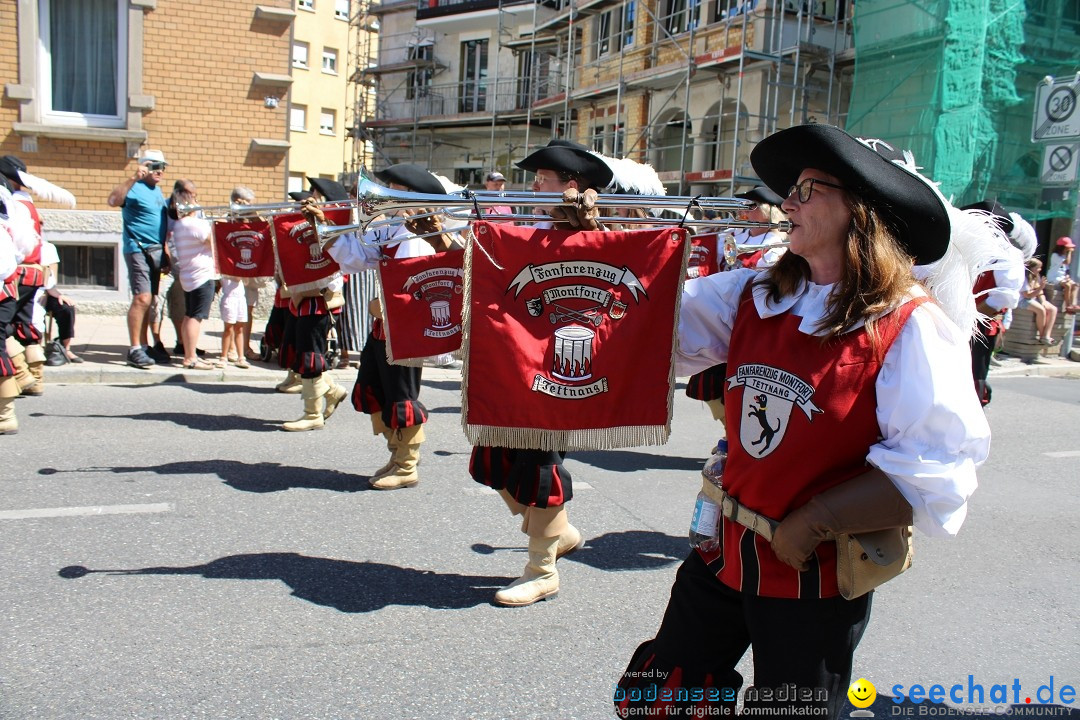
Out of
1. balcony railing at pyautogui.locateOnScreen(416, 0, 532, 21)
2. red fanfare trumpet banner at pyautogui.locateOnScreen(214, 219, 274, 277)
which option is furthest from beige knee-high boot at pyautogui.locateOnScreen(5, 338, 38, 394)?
balcony railing at pyautogui.locateOnScreen(416, 0, 532, 21)

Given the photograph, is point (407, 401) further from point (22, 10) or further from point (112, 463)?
point (22, 10)

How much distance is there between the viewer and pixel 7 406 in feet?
21.1

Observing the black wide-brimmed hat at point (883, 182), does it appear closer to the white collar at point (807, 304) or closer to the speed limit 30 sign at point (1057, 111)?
the white collar at point (807, 304)

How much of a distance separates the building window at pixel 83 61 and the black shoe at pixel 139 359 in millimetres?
5119

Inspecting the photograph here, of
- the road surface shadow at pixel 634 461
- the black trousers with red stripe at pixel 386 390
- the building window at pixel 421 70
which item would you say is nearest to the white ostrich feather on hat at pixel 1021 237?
the road surface shadow at pixel 634 461

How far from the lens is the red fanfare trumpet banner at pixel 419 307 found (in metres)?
4.57

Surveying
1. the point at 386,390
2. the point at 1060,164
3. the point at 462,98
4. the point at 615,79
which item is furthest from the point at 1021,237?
the point at 462,98

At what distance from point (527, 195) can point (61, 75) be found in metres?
12.3

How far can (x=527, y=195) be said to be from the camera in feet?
9.29

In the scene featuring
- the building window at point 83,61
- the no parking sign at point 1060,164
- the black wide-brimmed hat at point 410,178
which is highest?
the building window at point 83,61

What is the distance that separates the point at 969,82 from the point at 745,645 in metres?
15.1

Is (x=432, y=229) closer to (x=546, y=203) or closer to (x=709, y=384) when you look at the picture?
(x=546, y=203)

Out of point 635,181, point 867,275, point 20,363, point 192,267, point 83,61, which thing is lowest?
point 20,363

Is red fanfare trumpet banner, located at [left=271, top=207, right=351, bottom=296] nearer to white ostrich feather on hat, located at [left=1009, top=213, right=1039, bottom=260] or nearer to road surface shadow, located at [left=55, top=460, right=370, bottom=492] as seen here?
road surface shadow, located at [left=55, top=460, right=370, bottom=492]
